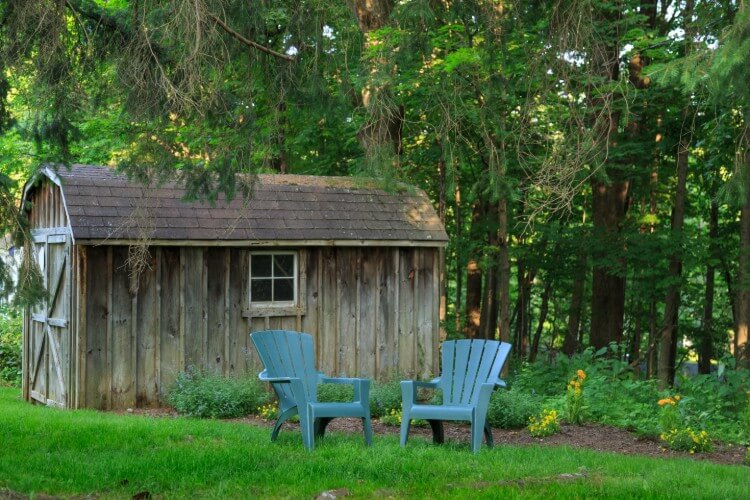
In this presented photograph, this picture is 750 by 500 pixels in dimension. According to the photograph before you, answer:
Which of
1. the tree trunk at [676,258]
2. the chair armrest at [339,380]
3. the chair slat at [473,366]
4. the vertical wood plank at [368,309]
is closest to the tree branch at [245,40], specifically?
the chair armrest at [339,380]

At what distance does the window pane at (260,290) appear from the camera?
36.8ft

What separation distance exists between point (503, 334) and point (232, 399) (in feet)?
14.4

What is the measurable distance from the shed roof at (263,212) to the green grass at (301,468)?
2935mm

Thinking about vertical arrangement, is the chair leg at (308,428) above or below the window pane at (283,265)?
below

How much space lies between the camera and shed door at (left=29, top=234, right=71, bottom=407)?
10422mm

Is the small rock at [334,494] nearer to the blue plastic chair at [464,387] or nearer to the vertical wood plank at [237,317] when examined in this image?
the blue plastic chair at [464,387]

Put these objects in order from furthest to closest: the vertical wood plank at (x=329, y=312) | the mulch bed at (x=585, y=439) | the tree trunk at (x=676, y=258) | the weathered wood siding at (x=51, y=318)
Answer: the tree trunk at (x=676, y=258) < the vertical wood plank at (x=329, y=312) < the weathered wood siding at (x=51, y=318) < the mulch bed at (x=585, y=439)

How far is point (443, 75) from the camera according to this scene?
980cm

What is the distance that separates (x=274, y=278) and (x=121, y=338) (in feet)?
6.87

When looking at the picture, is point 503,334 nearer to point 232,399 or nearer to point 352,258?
point 352,258

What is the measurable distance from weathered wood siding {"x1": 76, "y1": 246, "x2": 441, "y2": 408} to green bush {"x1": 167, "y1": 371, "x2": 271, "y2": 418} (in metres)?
0.43

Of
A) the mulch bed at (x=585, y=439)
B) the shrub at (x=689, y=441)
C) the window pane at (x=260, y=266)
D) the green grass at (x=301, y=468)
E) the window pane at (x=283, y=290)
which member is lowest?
the mulch bed at (x=585, y=439)

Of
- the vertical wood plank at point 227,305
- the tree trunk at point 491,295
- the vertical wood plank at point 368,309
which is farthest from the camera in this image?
the tree trunk at point 491,295

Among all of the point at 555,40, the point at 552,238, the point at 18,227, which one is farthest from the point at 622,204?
the point at 18,227
